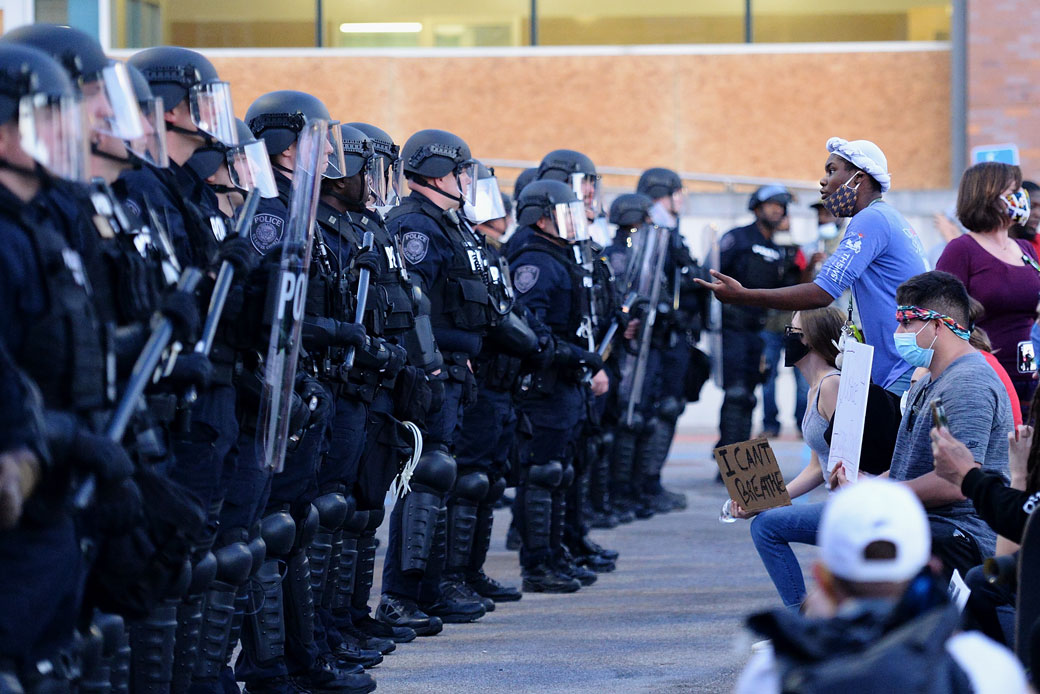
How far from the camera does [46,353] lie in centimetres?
333

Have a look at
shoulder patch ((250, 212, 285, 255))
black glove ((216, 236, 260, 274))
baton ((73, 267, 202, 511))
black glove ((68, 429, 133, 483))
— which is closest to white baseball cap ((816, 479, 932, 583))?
black glove ((68, 429, 133, 483))

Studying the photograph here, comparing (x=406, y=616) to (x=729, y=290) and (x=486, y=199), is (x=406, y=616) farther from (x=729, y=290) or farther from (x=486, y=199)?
(x=486, y=199)

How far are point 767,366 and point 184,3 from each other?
1029cm

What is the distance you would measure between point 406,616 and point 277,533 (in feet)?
5.56

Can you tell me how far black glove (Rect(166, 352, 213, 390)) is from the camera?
162 inches

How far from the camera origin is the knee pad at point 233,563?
4.69 meters

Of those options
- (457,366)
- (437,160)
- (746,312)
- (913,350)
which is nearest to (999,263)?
(913,350)

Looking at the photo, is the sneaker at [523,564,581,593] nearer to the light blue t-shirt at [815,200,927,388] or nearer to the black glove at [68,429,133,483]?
the light blue t-shirt at [815,200,927,388]

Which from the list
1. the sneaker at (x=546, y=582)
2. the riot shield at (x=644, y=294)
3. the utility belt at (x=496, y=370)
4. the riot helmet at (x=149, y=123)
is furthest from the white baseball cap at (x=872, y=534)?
the riot shield at (x=644, y=294)

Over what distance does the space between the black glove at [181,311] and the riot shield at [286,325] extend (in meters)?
0.76

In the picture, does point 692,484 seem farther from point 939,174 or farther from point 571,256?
point 939,174

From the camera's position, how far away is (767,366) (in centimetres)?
1255

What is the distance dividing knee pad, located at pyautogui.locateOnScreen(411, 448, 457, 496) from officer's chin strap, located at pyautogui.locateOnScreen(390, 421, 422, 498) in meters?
0.18

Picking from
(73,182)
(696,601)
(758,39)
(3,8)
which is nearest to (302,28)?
(3,8)
